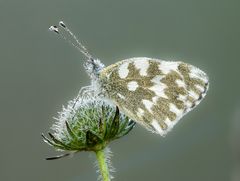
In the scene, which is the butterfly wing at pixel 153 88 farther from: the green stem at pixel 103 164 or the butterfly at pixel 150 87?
the green stem at pixel 103 164

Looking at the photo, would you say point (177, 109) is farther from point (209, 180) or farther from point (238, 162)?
point (209, 180)

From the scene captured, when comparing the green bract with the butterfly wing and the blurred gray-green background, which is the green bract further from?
the blurred gray-green background

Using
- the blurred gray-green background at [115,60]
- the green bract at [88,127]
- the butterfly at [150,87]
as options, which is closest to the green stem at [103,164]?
the green bract at [88,127]

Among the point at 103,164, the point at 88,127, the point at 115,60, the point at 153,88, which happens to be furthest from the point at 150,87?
the point at 115,60

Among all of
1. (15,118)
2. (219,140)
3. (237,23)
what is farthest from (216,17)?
(15,118)

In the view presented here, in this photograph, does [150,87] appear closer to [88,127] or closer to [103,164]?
[88,127]

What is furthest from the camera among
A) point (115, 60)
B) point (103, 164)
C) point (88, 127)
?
point (115, 60)

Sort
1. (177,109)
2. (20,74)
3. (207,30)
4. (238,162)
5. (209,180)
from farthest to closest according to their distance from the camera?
1. (207,30)
2. (20,74)
3. (209,180)
4. (238,162)
5. (177,109)
